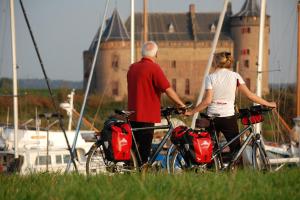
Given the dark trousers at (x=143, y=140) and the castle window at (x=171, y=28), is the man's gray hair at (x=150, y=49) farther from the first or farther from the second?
the castle window at (x=171, y=28)

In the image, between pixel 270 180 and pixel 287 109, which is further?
pixel 287 109

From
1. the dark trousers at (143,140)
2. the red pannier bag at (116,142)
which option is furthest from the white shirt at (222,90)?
the red pannier bag at (116,142)

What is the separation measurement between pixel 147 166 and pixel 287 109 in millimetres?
31118

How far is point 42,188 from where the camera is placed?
6941mm

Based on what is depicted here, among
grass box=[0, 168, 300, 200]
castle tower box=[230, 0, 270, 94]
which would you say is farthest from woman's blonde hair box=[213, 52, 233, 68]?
castle tower box=[230, 0, 270, 94]

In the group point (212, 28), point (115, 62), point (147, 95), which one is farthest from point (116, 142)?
point (212, 28)

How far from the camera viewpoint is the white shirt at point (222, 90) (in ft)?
28.9

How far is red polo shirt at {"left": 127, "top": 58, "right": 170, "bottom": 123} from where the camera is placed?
8727 millimetres

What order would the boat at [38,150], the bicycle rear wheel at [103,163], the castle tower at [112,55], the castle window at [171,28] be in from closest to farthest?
the bicycle rear wheel at [103,163] < the boat at [38,150] < the castle tower at [112,55] < the castle window at [171,28]

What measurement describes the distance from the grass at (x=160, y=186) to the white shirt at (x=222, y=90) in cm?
125

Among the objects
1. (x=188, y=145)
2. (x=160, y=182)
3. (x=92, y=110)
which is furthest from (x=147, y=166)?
(x=92, y=110)

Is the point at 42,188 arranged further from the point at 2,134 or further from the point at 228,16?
the point at 228,16

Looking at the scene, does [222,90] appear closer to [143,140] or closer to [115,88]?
[143,140]

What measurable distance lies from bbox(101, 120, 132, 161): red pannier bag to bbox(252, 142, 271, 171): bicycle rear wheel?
1.33 m
